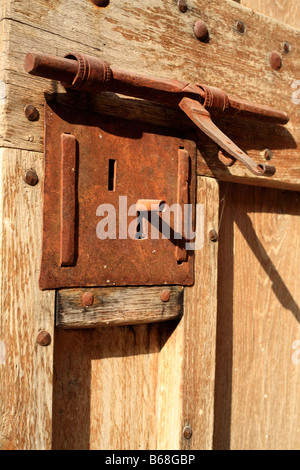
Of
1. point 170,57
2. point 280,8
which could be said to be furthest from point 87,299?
point 280,8

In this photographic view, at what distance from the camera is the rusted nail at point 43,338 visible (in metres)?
0.74

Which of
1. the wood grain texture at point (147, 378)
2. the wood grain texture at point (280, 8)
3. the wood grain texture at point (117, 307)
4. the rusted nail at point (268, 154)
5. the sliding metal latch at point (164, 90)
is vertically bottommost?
the wood grain texture at point (147, 378)

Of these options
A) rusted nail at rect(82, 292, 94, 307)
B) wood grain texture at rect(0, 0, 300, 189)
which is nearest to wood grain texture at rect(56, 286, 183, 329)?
rusted nail at rect(82, 292, 94, 307)

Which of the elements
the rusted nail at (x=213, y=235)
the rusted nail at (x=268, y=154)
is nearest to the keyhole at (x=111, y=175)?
the rusted nail at (x=213, y=235)

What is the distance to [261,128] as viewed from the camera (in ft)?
3.42

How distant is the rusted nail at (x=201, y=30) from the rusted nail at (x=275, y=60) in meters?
0.19

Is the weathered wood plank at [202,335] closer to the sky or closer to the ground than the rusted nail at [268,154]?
closer to the ground

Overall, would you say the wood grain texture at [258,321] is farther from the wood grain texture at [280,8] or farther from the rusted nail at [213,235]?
the wood grain texture at [280,8]

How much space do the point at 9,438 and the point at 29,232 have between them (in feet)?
1.00

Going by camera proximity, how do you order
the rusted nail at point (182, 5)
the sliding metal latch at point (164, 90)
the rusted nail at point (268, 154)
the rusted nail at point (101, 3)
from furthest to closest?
the rusted nail at point (268, 154) < the rusted nail at point (182, 5) < the rusted nail at point (101, 3) < the sliding metal latch at point (164, 90)

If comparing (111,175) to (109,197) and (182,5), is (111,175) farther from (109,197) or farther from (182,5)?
(182,5)

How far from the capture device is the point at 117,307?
83cm
